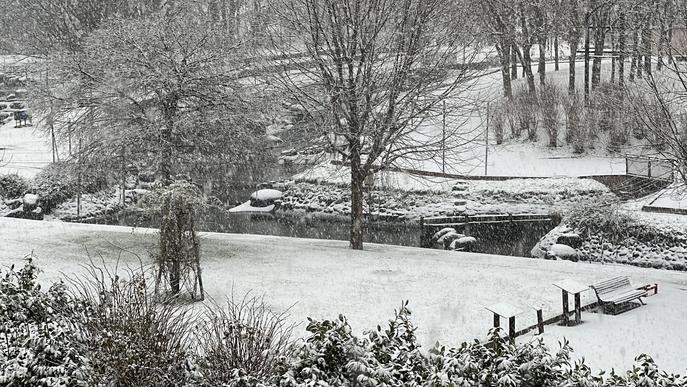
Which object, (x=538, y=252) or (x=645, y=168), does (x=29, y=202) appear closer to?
(x=538, y=252)

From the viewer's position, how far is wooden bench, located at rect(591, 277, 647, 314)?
49.5 ft

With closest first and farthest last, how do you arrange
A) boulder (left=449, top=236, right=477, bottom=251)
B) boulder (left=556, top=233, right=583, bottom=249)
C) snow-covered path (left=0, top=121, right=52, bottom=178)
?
boulder (left=556, top=233, right=583, bottom=249)
boulder (left=449, top=236, right=477, bottom=251)
snow-covered path (left=0, top=121, right=52, bottom=178)

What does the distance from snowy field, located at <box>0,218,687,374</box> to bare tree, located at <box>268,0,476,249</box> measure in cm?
305

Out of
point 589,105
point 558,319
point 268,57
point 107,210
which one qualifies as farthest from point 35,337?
point 589,105

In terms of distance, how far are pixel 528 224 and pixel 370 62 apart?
13.0 metres

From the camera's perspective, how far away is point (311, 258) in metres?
19.2

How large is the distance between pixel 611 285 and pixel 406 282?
409cm

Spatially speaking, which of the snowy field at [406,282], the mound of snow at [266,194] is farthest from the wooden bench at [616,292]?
the mound of snow at [266,194]

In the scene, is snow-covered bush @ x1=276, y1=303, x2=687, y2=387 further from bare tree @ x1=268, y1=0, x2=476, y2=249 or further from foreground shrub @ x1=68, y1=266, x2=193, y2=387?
bare tree @ x1=268, y1=0, x2=476, y2=249

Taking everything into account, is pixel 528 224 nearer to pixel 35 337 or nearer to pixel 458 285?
pixel 458 285

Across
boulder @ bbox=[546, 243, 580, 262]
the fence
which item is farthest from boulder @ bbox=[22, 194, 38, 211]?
the fence

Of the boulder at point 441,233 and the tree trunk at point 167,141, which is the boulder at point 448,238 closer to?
the boulder at point 441,233

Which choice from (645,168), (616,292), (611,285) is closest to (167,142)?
(611,285)

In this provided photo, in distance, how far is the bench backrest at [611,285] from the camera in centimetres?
1515
